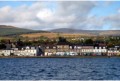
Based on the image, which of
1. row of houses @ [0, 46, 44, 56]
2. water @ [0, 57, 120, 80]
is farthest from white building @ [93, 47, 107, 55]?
water @ [0, 57, 120, 80]

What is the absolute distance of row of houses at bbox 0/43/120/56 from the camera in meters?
147

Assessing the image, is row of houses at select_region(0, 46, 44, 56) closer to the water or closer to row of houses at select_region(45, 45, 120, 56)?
row of houses at select_region(45, 45, 120, 56)

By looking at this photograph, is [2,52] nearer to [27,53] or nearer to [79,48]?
[27,53]

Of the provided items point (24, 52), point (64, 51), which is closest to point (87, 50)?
point (64, 51)

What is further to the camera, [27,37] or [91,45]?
[27,37]

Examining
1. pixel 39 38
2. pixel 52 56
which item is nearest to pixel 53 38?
pixel 39 38

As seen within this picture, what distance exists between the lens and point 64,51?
148 meters

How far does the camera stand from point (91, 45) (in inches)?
6339

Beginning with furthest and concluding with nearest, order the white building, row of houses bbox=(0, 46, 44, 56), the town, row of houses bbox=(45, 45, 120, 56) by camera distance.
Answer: the white building
row of houses bbox=(45, 45, 120, 56)
the town
row of houses bbox=(0, 46, 44, 56)

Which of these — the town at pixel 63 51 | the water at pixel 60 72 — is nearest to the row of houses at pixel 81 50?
the town at pixel 63 51

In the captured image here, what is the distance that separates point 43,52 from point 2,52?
1498cm

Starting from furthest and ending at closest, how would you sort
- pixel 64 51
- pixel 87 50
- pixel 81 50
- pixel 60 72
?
pixel 87 50 → pixel 81 50 → pixel 64 51 → pixel 60 72

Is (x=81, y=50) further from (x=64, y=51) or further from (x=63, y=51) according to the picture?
(x=63, y=51)

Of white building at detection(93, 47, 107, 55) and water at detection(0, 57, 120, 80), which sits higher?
water at detection(0, 57, 120, 80)
